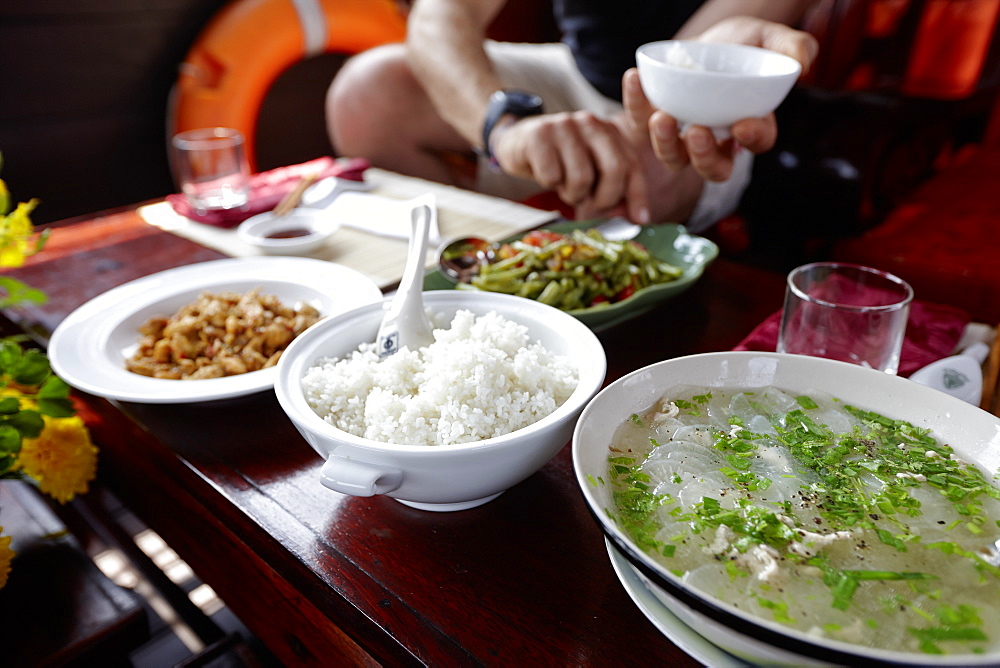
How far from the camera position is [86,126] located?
3318 mm

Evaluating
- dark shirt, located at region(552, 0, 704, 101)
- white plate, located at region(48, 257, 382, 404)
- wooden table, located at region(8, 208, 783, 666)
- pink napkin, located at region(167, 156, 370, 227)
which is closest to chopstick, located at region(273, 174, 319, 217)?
pink napkin, located at region(167, 156, 370, 227)

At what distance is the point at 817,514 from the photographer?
24.4 inches

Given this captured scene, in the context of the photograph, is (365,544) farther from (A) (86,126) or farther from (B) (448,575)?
(A) (86,126)

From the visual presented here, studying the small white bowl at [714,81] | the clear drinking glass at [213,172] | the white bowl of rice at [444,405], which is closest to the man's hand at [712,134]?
the small white bowl at [714,81]

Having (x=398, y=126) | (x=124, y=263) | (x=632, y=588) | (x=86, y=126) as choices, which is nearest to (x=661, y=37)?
(x=398, y=126)

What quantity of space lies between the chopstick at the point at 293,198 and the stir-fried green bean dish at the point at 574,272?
2.42 ft

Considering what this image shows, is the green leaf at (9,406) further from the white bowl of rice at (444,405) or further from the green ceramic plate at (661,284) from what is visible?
the green ceramic plate at (661,284)

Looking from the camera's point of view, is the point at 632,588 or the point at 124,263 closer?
the point at 632,588

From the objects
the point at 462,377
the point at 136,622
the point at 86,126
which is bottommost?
the point at 136,622

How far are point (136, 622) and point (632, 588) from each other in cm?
80

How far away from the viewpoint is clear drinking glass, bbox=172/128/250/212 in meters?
1.76

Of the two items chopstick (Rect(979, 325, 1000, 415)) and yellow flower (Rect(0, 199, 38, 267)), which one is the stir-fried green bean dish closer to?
chopstick (Rect(979, 325, 1000, 415))

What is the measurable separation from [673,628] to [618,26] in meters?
2.44

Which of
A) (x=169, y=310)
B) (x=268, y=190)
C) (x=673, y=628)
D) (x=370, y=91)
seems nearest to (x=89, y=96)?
(x=370, y=91)
